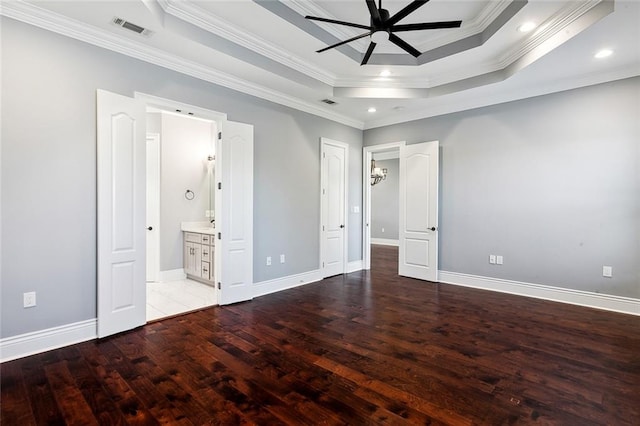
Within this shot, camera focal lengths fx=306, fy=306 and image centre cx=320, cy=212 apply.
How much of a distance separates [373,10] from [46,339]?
13.4 ft

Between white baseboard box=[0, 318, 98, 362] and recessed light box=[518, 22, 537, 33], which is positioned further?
recessed light box=[518, 22, 537, 33]

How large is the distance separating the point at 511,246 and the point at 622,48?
8.90 ft

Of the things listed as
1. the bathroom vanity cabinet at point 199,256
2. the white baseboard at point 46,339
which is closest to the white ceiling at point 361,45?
the bathroom vanity cabinet at point 199,256

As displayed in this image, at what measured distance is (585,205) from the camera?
4.11m

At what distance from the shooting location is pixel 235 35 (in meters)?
3.45

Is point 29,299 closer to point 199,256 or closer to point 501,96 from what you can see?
point 199,256

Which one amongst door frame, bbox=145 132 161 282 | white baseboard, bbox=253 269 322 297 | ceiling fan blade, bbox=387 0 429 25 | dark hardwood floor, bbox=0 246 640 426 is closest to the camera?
dark hardwood floor, bbox=0 246 640 426

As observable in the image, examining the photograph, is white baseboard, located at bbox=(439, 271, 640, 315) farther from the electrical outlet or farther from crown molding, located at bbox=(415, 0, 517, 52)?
the electrical outlet

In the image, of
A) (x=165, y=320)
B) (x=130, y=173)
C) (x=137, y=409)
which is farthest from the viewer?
(x=165, y=320)

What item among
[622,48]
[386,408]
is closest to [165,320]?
[386,408]

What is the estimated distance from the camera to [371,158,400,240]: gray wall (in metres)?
10.7

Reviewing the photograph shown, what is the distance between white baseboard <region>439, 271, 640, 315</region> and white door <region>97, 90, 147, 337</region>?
467 cm

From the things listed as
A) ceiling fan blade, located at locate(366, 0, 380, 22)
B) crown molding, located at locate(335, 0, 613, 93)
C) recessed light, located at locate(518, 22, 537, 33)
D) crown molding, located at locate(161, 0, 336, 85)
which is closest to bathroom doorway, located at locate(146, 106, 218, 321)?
crown molding, located at locate(161, 0, 336, 85)

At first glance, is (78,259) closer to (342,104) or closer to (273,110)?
(273,110)
